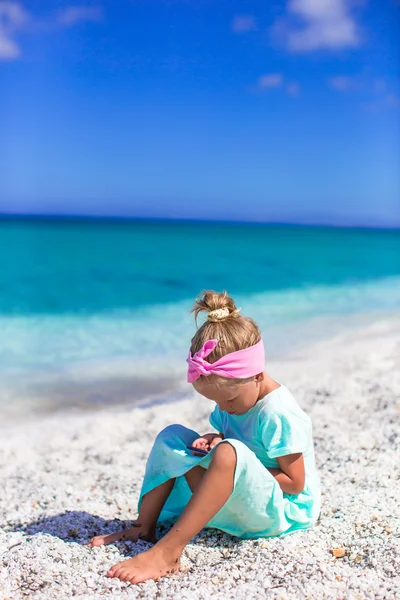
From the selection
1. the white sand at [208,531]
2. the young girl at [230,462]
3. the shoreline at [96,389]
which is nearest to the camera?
the white sand at [208,531]

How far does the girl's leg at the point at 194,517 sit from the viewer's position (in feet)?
9.11

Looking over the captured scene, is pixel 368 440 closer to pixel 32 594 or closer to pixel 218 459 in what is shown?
pixel 218 459

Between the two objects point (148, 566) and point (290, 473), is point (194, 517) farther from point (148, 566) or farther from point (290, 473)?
point (290, 473)

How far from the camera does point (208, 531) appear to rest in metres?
3.23

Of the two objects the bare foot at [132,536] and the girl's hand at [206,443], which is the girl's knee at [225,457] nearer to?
the girl's hand at [206,443]

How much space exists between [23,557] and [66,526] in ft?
1.85

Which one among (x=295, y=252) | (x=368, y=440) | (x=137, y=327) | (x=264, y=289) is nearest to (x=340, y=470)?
(x=368, y=440)

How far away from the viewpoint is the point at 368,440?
190 inches

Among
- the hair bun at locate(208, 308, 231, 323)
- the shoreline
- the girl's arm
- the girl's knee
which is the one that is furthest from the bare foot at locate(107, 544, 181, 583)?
the shoreline

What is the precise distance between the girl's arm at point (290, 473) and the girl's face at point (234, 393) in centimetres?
27

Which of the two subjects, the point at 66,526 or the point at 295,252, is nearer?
the point at 66,526

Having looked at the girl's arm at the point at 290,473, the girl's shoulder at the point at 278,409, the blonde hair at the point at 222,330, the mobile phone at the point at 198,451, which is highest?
the blonde hair at the point at 222,330

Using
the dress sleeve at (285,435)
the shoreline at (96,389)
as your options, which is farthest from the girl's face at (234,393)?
the shoreline at (96,389)

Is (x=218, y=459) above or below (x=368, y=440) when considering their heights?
above
